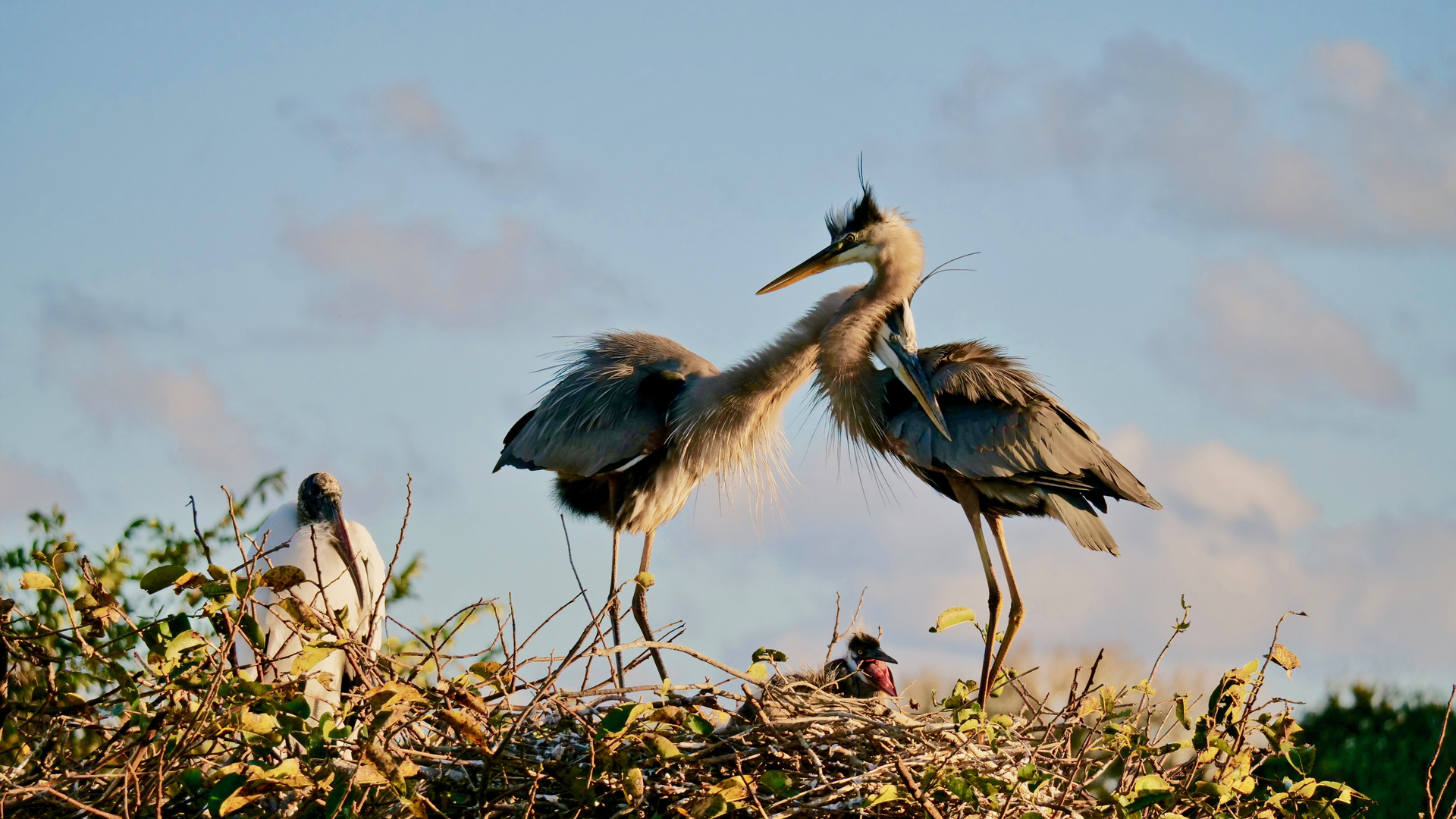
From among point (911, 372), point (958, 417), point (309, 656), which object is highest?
point (911, 372)

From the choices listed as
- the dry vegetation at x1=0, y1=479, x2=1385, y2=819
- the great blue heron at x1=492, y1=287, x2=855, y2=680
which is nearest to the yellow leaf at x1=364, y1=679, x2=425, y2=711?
the dry vegetation at x1=0, y1=479, x2=1385, y2=819

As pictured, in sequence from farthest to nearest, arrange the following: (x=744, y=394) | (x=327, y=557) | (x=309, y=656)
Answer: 1. (x=744, y=394)
2. (x=327, y=557)
3. (x=309, y=656)

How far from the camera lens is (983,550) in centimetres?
600

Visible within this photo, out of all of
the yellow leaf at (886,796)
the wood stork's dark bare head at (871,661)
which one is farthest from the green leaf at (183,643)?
the wood stork's dark bare head at (871,661)

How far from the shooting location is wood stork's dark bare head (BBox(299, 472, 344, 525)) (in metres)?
6.10

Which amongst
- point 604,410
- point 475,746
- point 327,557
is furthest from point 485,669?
point 604,410

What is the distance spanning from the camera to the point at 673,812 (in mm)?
3199

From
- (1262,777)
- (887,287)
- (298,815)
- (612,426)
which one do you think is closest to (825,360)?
(887,287)

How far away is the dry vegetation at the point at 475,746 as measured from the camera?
3.04 metres

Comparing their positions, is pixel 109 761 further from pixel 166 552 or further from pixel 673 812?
pixel 166 552

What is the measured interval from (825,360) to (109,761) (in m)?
3.63

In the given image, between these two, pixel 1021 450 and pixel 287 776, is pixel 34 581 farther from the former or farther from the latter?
pixel 1021 450

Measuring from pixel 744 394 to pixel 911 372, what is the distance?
92cm

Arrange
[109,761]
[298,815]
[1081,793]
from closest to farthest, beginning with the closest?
1. [298,815]
2. [109,761]
3. [1081,793]
